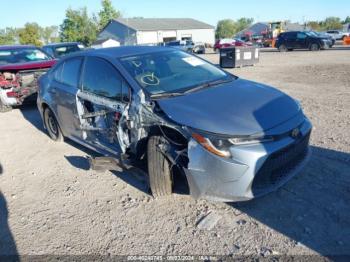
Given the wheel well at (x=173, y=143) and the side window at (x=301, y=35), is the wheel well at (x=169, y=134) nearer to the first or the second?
the wheel well at (x=173, y=143)

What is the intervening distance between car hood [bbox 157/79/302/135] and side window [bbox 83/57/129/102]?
0.61 metres

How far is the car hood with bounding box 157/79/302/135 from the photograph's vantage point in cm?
293

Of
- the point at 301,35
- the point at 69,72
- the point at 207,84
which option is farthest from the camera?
the point at 301,35

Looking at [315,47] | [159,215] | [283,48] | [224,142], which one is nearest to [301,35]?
[315,47]

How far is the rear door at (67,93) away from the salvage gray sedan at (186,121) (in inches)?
0.9

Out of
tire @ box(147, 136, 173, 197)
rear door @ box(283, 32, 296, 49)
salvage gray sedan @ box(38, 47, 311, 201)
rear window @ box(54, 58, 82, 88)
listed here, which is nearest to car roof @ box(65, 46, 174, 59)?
salvage gray sedan @ box(38, 47, 311, 201)

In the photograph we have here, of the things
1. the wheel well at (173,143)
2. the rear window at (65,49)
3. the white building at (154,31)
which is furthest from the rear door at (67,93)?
the white building at (154,31)

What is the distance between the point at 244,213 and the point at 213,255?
0.69 metres

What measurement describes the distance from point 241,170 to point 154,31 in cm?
5441

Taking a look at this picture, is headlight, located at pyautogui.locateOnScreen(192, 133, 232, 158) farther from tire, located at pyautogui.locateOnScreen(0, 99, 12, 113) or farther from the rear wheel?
the rear wheel

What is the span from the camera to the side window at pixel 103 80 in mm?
3666

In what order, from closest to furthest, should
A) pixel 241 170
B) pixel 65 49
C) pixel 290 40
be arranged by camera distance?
pixel 241 170 → pixel 65 49 → pixel 290 40

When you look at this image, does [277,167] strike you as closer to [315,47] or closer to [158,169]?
[158,169]

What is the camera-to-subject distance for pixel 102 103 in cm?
395
